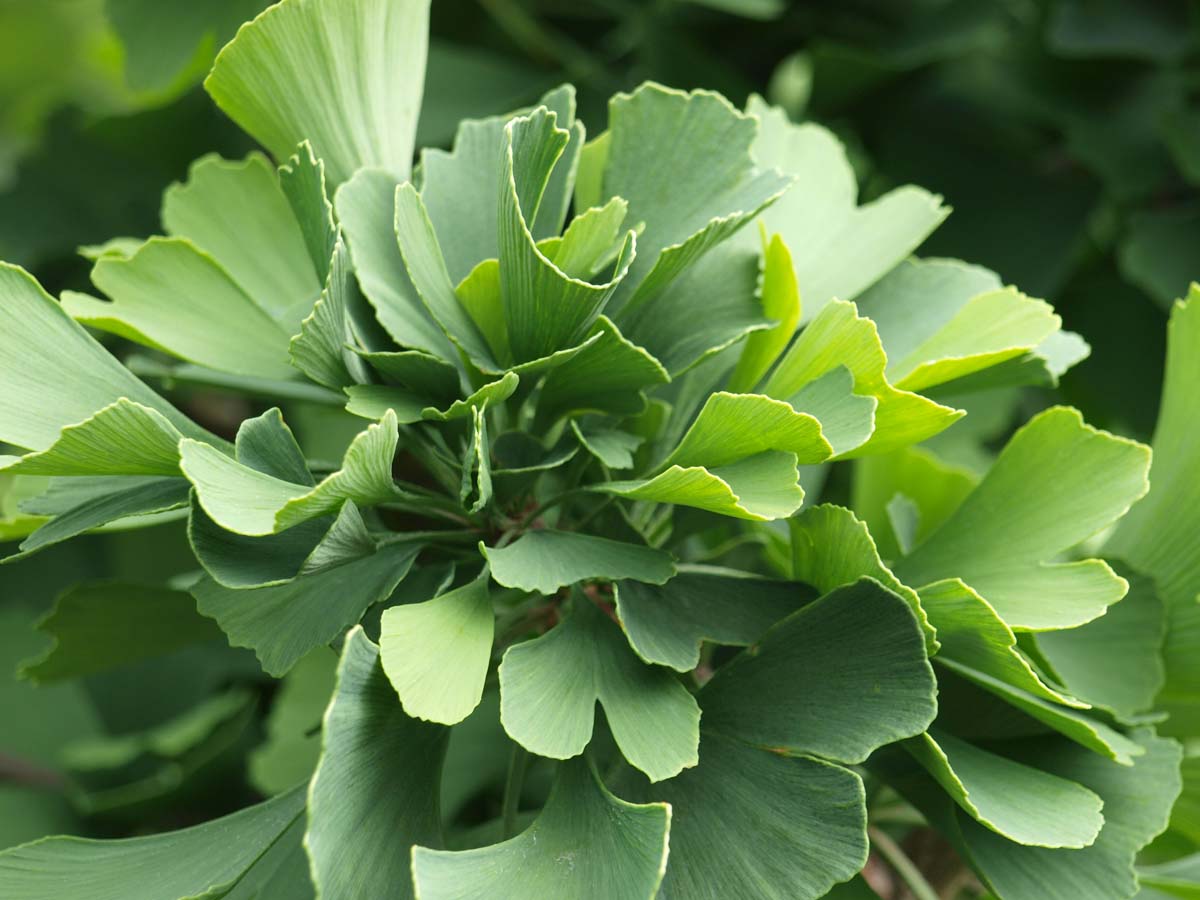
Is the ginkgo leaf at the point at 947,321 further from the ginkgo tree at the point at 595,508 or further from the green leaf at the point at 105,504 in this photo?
the green leaf at the point at 105,504

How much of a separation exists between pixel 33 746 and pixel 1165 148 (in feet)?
2.56

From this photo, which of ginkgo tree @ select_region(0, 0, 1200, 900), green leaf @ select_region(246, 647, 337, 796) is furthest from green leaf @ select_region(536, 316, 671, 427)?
green leaf @ select_region(246, 647, 337, 796)

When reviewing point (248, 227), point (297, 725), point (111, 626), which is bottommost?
point (297, 725)

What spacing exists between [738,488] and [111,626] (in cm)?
24

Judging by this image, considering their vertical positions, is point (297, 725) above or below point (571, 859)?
below

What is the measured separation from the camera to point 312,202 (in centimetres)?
36

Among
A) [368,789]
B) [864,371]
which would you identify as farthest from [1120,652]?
[368,789]

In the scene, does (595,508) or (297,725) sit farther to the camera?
(297,725)

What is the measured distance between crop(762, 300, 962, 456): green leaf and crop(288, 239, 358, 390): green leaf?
5.3 inches

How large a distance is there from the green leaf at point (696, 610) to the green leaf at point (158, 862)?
114 millimetres

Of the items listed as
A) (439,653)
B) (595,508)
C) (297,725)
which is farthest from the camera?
(297,725)

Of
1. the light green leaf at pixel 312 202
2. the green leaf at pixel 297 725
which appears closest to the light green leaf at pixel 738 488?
the light green leaf at pixel 312 202

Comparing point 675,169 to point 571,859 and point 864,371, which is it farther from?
point 571,859

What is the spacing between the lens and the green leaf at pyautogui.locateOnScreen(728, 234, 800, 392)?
0.39 metres
